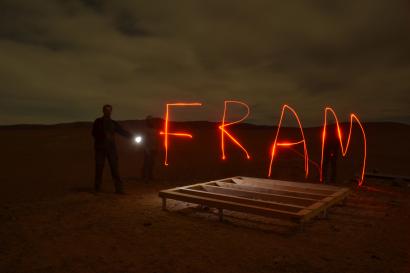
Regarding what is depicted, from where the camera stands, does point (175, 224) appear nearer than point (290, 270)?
No

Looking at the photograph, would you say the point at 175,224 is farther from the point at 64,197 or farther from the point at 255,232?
the point at 64,197

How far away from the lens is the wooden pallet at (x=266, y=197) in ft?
20.0

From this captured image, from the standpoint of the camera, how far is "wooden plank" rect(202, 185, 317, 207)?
23.7ft

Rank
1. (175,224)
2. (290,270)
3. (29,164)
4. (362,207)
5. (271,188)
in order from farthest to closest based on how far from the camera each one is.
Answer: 1. (29,164)
2. (271,188)
3. (362,207)
4. (175,224)
5. (290,270)

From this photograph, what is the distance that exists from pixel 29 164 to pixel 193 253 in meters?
12.9

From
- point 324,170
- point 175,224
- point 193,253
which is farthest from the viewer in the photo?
point 324,170

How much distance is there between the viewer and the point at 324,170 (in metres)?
11.8

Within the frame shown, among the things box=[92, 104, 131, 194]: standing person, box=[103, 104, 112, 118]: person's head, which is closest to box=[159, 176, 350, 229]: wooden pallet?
box=[92, 104, 131, 194]: standing person

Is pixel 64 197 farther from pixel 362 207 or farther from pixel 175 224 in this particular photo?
pixel 362 207

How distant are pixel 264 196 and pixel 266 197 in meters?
0.16

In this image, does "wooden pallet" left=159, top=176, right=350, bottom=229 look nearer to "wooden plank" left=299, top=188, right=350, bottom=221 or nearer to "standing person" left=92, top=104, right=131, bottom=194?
"wooden plank" left=299, top=188, right=350, bottom=221

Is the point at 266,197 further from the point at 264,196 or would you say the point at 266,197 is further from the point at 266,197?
the point at 264,196

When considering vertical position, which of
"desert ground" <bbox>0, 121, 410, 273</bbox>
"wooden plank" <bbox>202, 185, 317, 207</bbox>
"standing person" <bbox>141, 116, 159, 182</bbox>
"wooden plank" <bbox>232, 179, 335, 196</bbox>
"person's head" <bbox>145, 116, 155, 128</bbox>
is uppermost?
"person's head" <bbox>145, 116, 155, 128</bbox>

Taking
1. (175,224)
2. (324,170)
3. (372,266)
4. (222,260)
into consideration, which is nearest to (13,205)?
(175,224)
